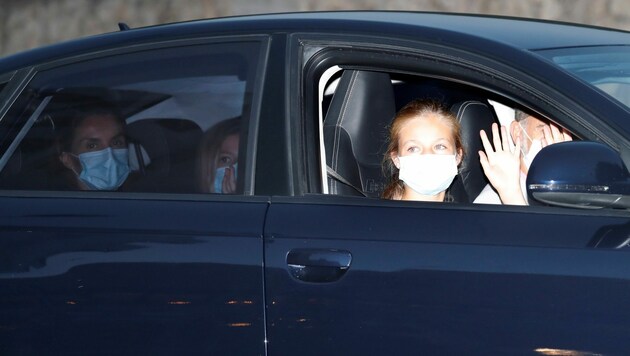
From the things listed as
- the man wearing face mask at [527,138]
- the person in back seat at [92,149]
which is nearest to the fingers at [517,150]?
the man wearing face mask at [527,138]

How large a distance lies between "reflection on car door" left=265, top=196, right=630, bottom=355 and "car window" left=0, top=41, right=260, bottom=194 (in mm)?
372

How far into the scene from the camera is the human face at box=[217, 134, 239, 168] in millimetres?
3644

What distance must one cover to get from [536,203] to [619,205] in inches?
13.2

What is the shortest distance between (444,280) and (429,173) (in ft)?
2.33

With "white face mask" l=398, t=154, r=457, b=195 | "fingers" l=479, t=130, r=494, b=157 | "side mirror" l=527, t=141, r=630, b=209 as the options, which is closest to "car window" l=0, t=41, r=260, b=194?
"white face mask" l=398, t=154, r=457, b=195

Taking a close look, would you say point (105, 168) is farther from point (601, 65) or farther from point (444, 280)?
point (601, 65)

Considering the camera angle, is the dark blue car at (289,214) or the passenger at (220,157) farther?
the passenger at (220,157)

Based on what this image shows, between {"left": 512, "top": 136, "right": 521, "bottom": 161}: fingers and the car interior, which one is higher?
the car interior

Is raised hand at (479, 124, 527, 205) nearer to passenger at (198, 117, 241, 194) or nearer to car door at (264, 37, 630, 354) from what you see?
car door at (264, 37, 630, 354)

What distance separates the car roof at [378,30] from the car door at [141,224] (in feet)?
0.18

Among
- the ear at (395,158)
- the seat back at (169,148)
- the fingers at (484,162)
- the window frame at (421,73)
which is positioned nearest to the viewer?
the window frame at (421,73)

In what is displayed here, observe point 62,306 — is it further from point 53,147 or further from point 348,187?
point 348,187

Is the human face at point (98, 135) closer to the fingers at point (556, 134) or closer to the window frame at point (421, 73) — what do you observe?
the window frame at point (421, 73)

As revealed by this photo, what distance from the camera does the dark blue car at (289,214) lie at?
319 centimetres
